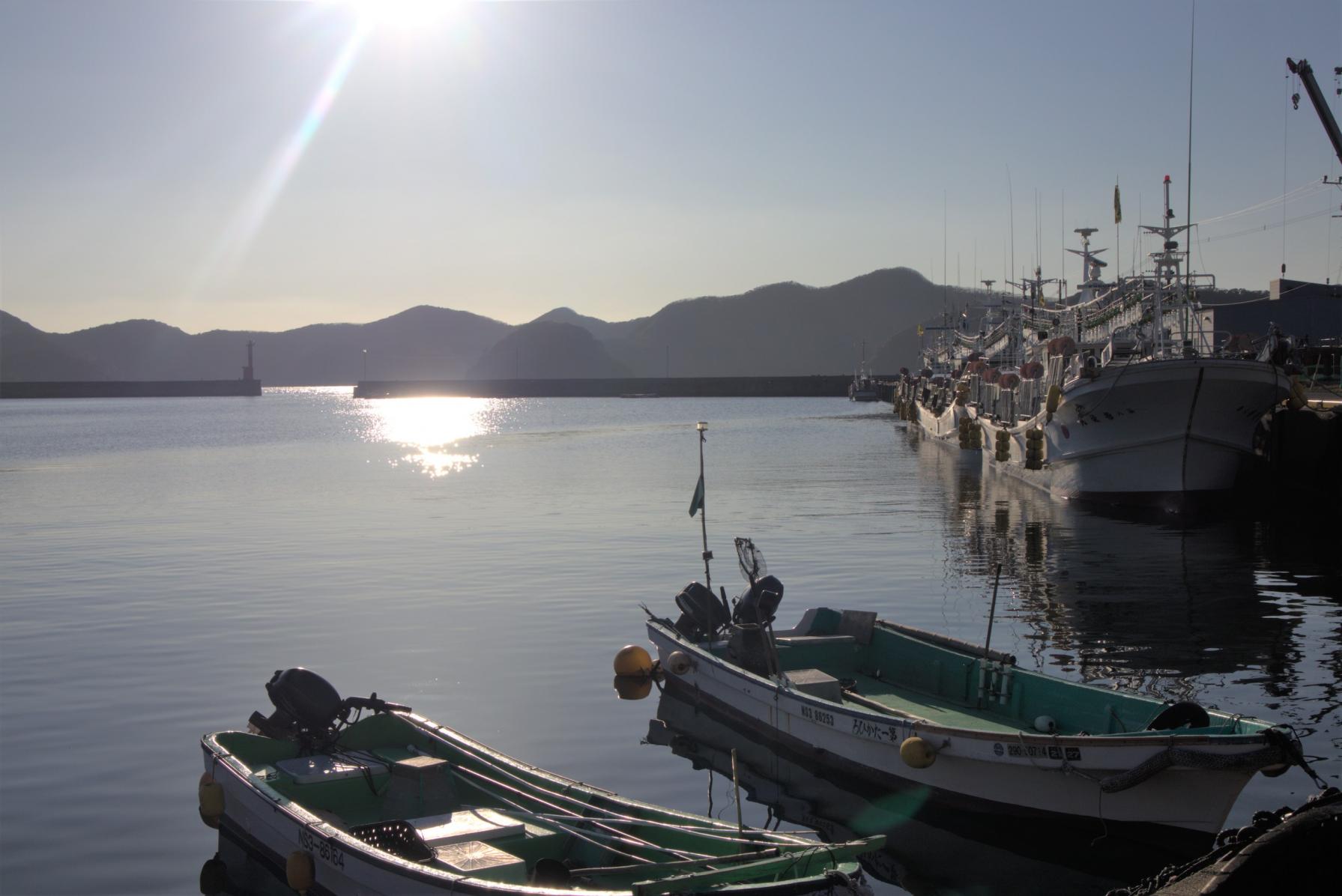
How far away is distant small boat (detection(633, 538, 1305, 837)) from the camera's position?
41.5ft

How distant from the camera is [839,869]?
9.89 meters

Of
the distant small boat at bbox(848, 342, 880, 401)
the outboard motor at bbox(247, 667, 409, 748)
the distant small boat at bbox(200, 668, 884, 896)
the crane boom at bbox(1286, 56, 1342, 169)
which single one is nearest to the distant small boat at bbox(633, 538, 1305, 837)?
the distant small boat at bbox(200, 668, 884, 896)

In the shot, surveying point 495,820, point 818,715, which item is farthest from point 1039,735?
point 495,820

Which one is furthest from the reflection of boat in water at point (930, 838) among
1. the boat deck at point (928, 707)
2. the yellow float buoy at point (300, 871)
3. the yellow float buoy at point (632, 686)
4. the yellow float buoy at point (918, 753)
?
the yellow float buoy at point (300, 871)

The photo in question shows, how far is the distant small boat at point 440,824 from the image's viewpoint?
10.2 metres

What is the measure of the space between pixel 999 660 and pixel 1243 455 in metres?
30.9

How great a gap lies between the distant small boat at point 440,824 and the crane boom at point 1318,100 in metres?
54.9

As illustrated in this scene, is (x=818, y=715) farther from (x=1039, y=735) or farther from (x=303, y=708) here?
(x=303, y=708)

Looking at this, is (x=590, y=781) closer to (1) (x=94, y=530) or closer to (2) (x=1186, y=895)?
(2) (x=1186, y=895)

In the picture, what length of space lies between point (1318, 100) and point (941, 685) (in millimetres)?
49970

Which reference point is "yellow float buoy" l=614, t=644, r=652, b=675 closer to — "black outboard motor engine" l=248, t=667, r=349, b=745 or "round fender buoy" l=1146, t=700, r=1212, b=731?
"black outboard motor engine" l=248, t=667, r=349, b=745

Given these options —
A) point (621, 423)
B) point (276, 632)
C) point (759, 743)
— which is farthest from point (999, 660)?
point (621, 423)

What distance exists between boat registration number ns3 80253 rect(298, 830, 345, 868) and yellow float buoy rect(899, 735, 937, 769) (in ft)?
21.5

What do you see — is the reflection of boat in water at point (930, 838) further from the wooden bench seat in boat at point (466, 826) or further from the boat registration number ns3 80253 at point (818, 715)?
the wooden bench seat in boat at point (466, 826)
